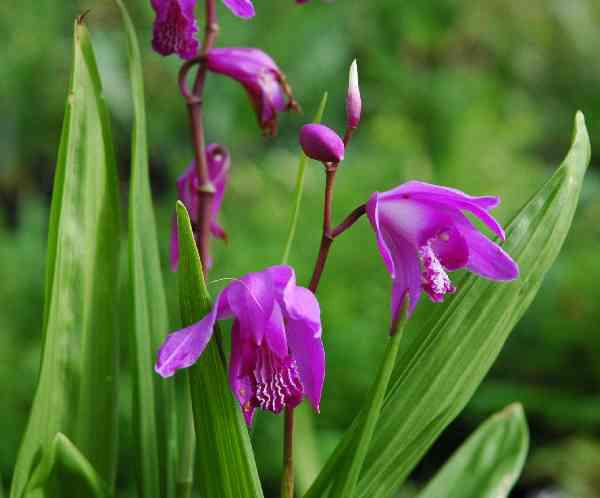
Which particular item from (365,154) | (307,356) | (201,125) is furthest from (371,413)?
(365,154)

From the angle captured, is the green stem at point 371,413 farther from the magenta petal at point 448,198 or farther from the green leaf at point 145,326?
the green leaf at point 145,326

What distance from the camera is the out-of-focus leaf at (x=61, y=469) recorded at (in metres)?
0.59

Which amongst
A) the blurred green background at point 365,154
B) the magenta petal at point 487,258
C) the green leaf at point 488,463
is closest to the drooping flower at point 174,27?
the magenta petal at point 487,258

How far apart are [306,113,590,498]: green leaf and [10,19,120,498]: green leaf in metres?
0.23

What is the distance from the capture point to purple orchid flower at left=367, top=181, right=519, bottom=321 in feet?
1.71

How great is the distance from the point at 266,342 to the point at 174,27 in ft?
0.82

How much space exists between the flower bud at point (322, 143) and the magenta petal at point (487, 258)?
0.33 feet

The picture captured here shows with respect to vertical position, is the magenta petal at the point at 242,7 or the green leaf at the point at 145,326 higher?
the magenta petal at the point at 242,7

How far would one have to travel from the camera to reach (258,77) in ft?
2.11

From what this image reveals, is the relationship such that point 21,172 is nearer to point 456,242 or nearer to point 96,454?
point 96,454

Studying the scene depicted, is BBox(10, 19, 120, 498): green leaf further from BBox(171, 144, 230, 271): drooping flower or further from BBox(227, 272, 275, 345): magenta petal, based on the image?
BBox(227, 272, 275, 345): magenta petal

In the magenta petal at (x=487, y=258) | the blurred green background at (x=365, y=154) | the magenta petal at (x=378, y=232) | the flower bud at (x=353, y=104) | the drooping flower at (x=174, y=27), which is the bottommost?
the blurred green background at (x=365, y=154)

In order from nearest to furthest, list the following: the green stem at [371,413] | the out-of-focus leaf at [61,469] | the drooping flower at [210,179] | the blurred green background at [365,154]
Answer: the green stem at [371,413], the out-of-focus leaf at [61,469], the drooping flower at [210,179], the blurred green background at [365,154]

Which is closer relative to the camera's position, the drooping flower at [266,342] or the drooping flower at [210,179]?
the drooping flower at [266,342]
